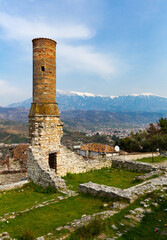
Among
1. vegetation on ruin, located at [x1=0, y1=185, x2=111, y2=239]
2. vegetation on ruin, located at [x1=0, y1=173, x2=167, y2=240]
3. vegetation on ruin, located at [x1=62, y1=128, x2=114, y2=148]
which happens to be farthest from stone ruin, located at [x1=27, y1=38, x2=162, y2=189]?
vegetation on ruin, located at [x1=62, y1=128, x2=114, y2=148]

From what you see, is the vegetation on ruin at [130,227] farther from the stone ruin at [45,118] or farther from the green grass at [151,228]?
the stone ruin at [45,118]

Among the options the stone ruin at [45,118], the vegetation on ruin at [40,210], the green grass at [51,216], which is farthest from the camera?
the stone ruin at [45,118]

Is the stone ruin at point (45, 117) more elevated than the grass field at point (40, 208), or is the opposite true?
the stone ruin at point (45, 117)

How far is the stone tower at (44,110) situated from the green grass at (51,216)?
206 inches

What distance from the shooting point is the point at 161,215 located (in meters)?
7.31

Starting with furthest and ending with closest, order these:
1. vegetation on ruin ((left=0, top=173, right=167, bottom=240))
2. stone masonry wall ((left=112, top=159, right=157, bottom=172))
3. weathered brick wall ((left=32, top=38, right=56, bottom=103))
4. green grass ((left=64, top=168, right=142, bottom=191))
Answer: stone masonry wall ((left=112, top=159, right=157, bottom=172)), weathered brick wall ((left=32, top=38, right=56, bottom=103)), green grass ((left=64, top=168, right=142, bottom=191)), vegetation on ruin ((left=0, top=173, right=167, bottom=240))

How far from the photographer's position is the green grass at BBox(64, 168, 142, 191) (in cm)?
1317

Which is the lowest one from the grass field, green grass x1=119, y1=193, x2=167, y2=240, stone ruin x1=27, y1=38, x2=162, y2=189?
the grass field

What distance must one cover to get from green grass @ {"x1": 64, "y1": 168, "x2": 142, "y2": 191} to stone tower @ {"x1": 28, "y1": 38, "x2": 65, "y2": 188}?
1.70 metres

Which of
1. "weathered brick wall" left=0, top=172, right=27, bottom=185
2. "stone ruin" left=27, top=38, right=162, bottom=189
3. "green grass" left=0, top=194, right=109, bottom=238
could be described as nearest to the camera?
"green grass" left=0, top=194, right=109, bottom=238

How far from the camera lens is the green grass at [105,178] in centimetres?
1317

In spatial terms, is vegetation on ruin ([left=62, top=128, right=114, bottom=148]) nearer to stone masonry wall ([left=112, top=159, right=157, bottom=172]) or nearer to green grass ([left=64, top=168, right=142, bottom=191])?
stone masonry wall ([left=112, top=159, right=157, bottom=172])

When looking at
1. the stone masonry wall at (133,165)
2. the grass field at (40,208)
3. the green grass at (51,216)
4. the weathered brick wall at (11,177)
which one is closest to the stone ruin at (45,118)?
the grass field at (40,208)

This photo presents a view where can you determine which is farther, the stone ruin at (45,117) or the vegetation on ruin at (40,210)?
the stone ruin at (45,117)
